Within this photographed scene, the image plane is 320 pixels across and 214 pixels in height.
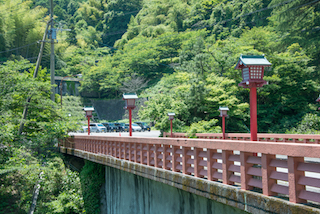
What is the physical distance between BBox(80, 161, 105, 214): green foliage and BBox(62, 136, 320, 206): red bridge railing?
5869 mm

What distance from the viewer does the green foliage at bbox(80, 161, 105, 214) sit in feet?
50.9

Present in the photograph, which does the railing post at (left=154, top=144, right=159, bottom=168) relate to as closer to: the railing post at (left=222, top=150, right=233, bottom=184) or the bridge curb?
the bridge curb

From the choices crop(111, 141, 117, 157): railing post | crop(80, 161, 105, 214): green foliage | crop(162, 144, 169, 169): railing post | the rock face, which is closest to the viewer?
crop(162, 144, 169, 169): railing post

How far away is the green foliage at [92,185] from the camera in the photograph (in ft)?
50.9

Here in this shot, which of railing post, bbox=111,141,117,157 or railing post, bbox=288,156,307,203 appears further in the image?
railing post, bbox=111,141,117,157

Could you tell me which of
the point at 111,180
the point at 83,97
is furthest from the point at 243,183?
the point at 83,97

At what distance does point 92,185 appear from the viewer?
1577 cm

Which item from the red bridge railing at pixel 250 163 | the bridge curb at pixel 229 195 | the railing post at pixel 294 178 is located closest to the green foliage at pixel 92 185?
the red bridge railing at pixel 250 163

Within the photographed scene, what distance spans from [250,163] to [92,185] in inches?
467

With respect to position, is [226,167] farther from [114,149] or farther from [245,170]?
[114,149]

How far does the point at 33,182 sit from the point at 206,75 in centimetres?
2000

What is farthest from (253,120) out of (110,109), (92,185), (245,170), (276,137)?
(110,109)

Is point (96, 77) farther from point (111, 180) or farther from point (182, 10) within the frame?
point (111, 180)

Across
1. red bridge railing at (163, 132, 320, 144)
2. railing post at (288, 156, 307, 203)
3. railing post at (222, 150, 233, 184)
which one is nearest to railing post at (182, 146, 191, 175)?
railing post at (222, 150, 233, 184)
